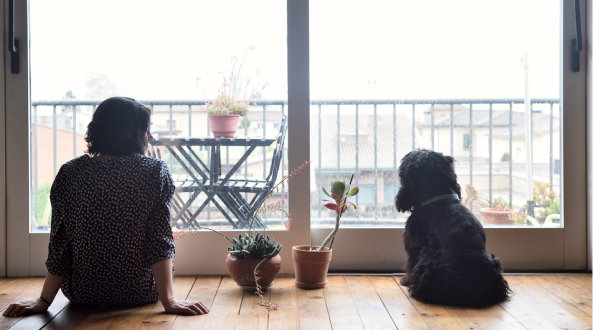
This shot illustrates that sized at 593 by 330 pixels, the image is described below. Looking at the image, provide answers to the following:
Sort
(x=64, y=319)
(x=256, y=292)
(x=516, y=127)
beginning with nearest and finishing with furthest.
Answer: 1. (x=64, y=319)
2. (x=256, y=292)
3. (x=516, y=127)

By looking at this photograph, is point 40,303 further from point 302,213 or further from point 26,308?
point 302,213

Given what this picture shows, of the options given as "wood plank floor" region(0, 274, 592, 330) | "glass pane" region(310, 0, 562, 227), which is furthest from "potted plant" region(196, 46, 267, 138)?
"wood plank floor" region(0, 274, 592, 330)

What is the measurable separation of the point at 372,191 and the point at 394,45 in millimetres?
828

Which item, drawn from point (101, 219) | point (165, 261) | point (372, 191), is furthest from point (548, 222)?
point (101, 219)

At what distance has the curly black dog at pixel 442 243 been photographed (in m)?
1.92

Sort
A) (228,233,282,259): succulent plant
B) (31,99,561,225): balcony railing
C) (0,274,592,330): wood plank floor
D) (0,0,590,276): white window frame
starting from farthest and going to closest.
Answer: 1. (31,99,561,225): balcony railing
2. (0,0,590,276): white window frame
3. (228,233,282,259): succulent plant
4. (0,274,592,330): wood plank floor

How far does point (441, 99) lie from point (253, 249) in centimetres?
135

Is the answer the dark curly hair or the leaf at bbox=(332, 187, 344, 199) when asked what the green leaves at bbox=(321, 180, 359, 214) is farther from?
the dark curly hair

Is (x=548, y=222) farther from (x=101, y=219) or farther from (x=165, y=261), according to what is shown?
(x=101, y=219)

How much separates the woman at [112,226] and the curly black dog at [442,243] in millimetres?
951

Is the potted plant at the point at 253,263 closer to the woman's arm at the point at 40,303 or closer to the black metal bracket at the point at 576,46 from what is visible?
the woman's arm at the point at 40,303

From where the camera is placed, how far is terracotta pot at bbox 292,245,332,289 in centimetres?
226

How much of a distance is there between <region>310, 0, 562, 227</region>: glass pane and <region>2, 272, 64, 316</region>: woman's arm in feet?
4.39

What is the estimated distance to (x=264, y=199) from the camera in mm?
2520
